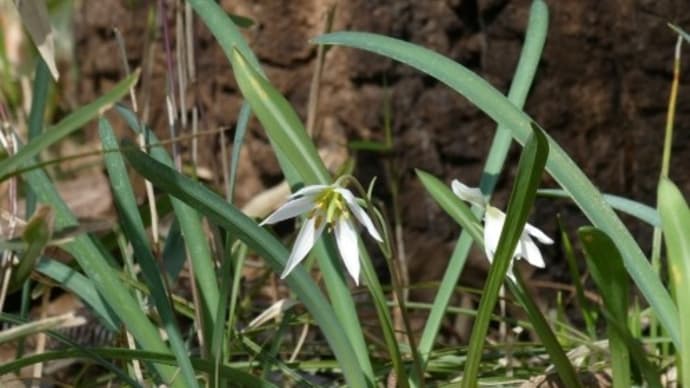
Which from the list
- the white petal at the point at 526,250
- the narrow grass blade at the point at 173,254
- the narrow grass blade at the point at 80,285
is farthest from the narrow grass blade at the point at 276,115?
the narrow grass blade at the point at 173,254

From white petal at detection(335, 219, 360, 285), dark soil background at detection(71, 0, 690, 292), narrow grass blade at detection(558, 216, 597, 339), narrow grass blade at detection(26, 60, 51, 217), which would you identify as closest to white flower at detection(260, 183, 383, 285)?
white petal at detection(335, 219, 360, 285)

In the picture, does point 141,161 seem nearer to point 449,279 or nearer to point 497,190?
point 449,279

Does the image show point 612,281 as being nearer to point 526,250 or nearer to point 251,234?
point 526,250

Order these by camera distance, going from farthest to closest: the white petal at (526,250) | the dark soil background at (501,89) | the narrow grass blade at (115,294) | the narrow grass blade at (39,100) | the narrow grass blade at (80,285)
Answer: the dark soil background at (501,89), the narrow grass blade at (39,100), the narrow grass blade at (80,285), the narrow grass blade at (115,294), the white petal at (526,250)

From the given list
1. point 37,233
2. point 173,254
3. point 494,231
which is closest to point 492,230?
point 494,231

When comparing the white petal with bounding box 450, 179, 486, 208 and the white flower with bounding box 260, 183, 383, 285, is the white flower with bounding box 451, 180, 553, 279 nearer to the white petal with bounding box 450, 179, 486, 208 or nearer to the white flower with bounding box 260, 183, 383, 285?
the white petal with bounding box 450, 179, 486, 208

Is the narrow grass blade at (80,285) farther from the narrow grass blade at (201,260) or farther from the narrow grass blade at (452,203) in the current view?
the narrow grass blade at (452,203)
